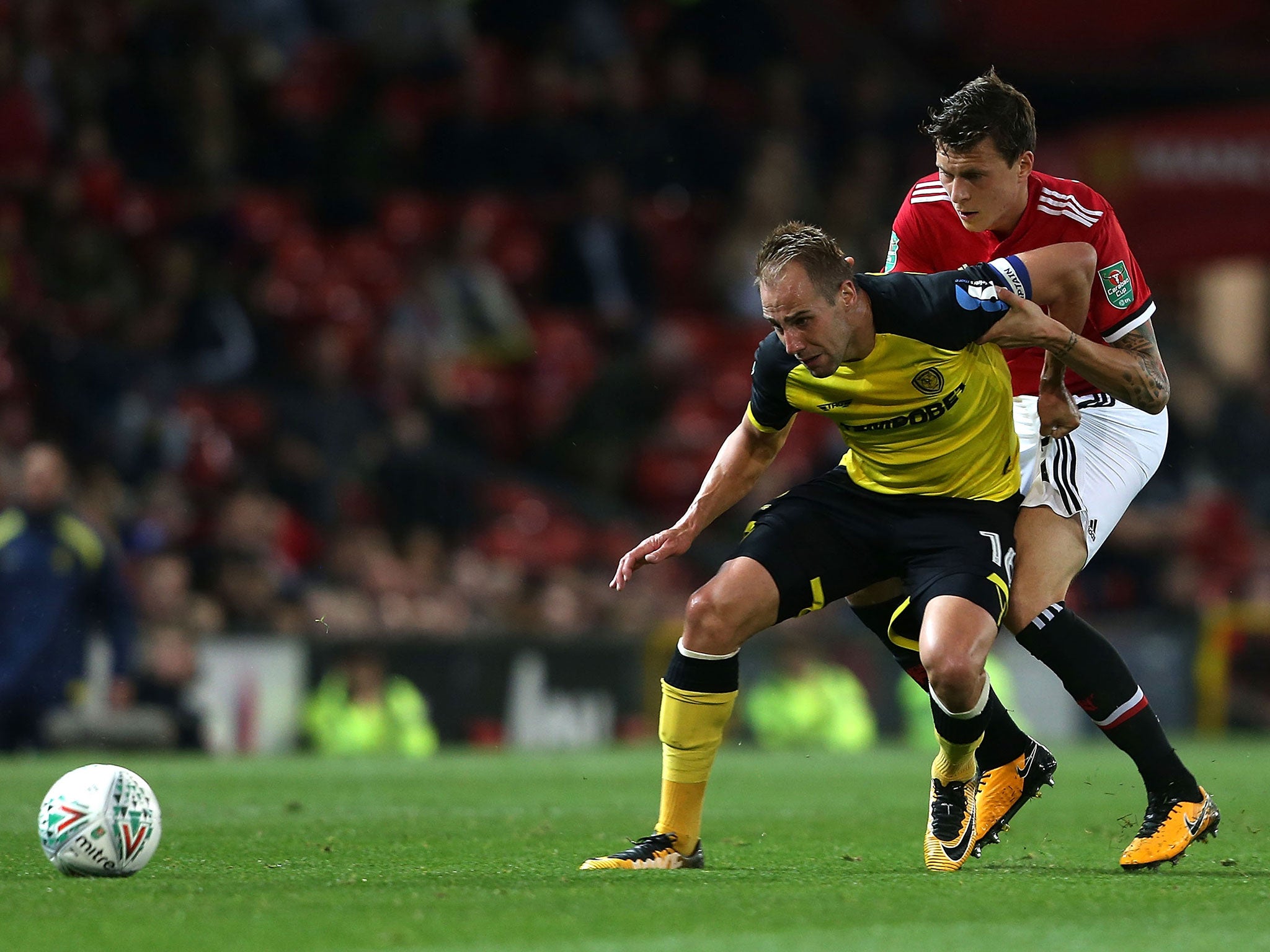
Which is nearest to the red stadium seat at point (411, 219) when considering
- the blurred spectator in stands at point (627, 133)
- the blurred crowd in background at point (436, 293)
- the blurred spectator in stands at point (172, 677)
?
the blurred crowd in background at point (436, 293)

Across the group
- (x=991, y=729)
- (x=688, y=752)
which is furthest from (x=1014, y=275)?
(x=688, y=752)

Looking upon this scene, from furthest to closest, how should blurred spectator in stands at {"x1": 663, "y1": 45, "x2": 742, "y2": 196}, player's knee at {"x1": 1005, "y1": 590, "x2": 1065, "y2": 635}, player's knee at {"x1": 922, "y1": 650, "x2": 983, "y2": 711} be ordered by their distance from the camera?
1. blurred spectator in stands at {"x1": 663, "y1": 45, "x2": 742, "y2": 196}
2. player's knee at {"x1": 1005, "y1": 590, "x2": 1065, "y2": 635}
3. player's knee at {"x1": 922, "y1": 650, "x2": 983, "y2": 711}

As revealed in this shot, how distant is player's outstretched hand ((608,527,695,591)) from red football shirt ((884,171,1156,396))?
3.66 feet

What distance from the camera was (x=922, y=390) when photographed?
17.3 ft

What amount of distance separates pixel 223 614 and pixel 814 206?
8116 millimetres

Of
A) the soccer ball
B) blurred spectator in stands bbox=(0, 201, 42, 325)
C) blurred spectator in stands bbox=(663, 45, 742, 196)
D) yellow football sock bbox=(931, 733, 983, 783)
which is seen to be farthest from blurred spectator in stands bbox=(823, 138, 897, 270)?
the soccer ball

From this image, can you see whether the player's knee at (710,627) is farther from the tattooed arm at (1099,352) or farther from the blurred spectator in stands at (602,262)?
the blurred spectator in stands at (602,262)

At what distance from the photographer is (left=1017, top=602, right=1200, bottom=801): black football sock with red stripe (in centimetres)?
552

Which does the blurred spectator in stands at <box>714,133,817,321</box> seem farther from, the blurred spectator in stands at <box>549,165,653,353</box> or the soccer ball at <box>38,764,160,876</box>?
the soccer ball at <box>38,764,160,876</box>

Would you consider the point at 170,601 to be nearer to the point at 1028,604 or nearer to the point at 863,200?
the point at 1028,604

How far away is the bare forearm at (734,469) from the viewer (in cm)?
548

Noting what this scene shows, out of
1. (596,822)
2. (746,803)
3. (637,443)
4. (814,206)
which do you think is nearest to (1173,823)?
(596,822)

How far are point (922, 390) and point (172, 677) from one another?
302 inches

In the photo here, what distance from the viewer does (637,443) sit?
1571cm
